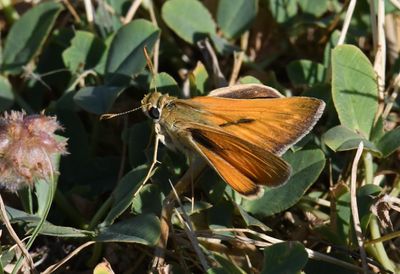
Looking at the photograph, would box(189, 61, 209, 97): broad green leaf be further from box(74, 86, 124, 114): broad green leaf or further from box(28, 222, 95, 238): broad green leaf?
box(28, 222, 95, 238): broad green leaf

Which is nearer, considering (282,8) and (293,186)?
(293,186)

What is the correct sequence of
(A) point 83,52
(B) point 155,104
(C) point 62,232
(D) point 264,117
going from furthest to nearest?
(A) point 83,52 < (B) point 155,104 < (D) point 264,117 < (C) point 62,232

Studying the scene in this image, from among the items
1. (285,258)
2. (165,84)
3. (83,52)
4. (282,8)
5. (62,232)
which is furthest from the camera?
(282,8)

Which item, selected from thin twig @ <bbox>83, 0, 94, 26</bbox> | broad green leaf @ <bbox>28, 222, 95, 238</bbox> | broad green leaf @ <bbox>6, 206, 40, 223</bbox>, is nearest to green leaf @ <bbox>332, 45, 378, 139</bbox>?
broad green leaf @ <bbox>28, 222, 95, 238</bbox>

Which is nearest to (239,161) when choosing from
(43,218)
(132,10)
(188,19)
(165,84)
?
(165,84)

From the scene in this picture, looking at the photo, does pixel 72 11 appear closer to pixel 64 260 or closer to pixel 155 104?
pixel 155 104

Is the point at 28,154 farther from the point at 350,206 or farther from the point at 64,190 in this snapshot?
the point at 350,206
